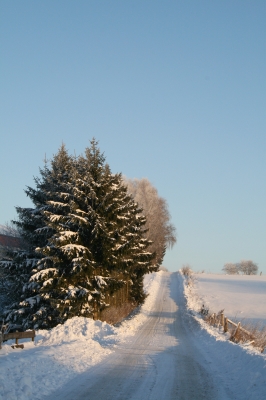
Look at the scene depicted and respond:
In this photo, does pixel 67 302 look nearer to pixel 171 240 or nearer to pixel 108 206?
pixel 108 206

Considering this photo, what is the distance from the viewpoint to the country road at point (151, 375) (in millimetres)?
8469

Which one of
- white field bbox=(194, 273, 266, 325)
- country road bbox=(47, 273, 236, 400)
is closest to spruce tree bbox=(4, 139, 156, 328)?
country road bbox=(47, 273, 236, 400)

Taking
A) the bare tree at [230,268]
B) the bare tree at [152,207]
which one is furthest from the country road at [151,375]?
the bare tree at [230,268]

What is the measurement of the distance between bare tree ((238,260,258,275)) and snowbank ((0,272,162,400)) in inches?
4481

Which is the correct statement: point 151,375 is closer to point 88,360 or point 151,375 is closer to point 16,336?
point 88,360

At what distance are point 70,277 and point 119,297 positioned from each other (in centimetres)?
992

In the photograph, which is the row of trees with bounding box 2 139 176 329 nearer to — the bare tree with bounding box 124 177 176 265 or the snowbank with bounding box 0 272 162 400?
the snowbank with bounding box 0 272 162 400

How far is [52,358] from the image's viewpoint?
11234mm

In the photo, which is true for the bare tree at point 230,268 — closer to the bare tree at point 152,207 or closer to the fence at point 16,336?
the bare tree at point 152,207

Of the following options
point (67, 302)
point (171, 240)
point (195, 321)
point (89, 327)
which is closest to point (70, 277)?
point (67, 302)

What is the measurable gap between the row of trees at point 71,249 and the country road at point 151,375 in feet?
14.9

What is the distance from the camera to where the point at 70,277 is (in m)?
22.5

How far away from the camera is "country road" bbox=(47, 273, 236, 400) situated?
27.8 feet

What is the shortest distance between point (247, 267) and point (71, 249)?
11495 centimetres
